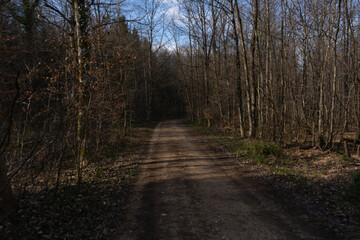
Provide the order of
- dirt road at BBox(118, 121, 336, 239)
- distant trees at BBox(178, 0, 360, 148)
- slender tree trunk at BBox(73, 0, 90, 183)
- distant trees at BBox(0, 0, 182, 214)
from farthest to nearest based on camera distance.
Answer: distant trees at BBox(178, 0, 360, 148) < slender tree trunk at BBox(73, 0, 90, 183) < distant trees at BBox(0, 0, 182, 214) < dirt road at BBox(118, 121, 336, 239)

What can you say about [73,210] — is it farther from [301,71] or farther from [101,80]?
[301,71]

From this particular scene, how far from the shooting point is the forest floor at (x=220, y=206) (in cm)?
451

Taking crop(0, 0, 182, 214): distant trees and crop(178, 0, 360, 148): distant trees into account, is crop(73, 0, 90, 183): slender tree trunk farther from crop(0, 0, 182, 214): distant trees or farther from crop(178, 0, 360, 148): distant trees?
crop(178, 0, 360, 148): distant trees

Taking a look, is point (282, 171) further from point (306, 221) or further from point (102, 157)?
point (102, 157)

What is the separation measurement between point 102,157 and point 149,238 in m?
7.08

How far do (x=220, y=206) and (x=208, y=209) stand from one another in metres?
0.34

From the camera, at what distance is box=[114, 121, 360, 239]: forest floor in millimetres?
4512

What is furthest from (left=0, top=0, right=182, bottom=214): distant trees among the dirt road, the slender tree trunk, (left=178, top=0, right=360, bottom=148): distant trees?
(left=178, top=0, right=360, bottom=148): distant trees

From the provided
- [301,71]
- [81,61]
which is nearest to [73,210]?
[81,61]

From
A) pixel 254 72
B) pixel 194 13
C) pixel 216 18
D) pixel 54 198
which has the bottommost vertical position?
pixel 54 198

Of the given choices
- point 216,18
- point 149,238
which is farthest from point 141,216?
point 216,18

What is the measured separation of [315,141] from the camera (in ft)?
41.2

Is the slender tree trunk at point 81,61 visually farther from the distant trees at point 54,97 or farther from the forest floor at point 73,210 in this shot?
the forest floor at point 73,210

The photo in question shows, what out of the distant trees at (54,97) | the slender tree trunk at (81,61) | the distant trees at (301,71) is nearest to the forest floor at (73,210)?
the distant trees at (54,97)
